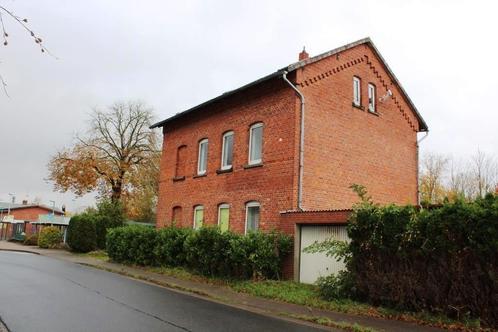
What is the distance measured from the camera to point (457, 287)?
29.9 feet

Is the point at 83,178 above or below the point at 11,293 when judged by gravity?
above

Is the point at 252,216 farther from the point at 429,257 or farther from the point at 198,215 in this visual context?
the point at 429,257

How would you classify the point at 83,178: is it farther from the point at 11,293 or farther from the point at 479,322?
the point at 479,322

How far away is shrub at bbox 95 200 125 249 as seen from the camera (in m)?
30.7

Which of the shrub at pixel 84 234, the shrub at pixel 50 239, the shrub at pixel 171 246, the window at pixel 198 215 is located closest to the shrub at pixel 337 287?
the shrub at pixel 171 246

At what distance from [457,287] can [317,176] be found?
7.67m

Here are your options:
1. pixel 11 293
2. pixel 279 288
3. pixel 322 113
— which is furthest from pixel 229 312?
pixel 322 113

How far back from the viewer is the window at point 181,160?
2277 centimetres

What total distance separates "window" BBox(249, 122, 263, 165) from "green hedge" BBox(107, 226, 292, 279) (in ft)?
11.9

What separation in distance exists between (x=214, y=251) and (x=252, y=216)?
269cm

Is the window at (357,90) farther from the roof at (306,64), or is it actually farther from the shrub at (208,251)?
the shrub at (208,251)

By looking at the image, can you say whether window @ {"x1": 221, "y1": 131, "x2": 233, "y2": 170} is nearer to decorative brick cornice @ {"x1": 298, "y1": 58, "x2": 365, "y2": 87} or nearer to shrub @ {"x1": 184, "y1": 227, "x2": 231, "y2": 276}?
shrub @ {"x1": 184, "y1": 227, "x2": 231, "y2": 276}

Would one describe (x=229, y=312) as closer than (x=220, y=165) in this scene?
Yes

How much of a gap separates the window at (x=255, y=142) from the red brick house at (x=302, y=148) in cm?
4
